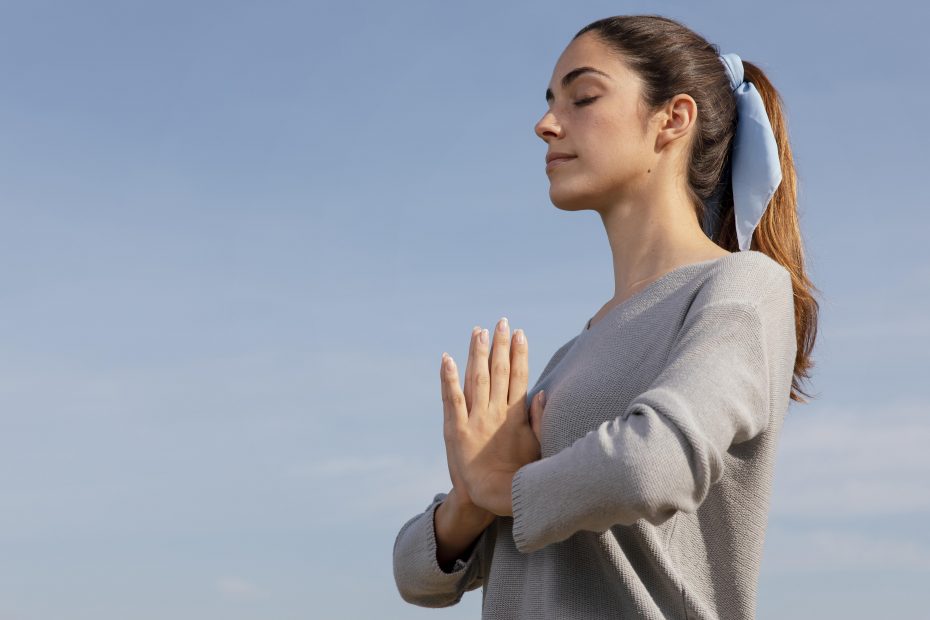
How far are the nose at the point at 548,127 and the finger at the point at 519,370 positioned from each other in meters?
0.63

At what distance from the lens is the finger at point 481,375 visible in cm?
313

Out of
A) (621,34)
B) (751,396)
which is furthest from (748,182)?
(751,396)

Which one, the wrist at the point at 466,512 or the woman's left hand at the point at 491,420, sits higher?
the woman's left hand at the point at 491,420

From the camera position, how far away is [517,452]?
308cm

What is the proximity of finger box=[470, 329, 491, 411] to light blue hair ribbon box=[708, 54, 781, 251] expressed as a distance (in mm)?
956

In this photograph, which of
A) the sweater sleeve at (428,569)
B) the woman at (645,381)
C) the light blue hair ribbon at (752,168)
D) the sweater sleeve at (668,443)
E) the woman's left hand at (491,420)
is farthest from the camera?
the light blue hair ribbon at (752,168)

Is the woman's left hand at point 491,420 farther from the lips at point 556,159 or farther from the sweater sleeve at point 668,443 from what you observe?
the lips at point 556,159

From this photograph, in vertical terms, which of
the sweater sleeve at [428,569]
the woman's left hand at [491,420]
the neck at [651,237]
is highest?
the neck at [651,237]

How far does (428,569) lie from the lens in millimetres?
3227

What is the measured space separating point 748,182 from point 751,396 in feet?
3.73

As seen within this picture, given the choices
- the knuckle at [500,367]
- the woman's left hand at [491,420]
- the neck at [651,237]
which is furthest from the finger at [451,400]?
the neck at [651,237]

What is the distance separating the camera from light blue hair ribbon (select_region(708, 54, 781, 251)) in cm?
362

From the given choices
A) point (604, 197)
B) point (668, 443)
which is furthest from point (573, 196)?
point (668, 443)

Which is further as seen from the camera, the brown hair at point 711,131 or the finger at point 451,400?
the brown hair at point 711,131
